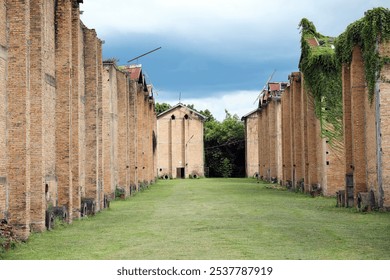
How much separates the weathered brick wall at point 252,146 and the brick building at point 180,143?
19.1 feet

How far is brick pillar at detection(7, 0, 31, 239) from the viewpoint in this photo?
647 inches

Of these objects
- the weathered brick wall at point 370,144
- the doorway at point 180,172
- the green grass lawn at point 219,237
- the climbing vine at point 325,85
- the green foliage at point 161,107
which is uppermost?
the green foliage at point 161,107

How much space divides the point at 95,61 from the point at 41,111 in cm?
999

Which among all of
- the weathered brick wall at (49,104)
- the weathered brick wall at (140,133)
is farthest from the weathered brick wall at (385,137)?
the weathered brick wall at (140,133)

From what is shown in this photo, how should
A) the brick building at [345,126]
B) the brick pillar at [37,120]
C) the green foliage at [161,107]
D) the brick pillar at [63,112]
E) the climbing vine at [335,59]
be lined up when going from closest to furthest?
1. the brick pillar at [37,120]
2. the brick pillar at [63,112]
3. the brick building at [345,126]
4. the climbing vine at [335,59]
5. the green foliage at [161,107]

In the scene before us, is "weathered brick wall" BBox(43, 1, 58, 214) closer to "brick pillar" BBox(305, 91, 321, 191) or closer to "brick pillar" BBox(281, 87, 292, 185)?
"brick pillar" BBox(305, 91, 321, 191)

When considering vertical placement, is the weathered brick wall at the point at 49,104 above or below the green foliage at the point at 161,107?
below

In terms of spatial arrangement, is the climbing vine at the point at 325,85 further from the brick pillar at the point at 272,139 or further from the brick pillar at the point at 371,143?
the brick pillar at the point at 272,139

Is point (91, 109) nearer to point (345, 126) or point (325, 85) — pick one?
point (345, 126)

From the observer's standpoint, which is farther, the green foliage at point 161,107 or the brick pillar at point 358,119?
the green foliage at point 161,107

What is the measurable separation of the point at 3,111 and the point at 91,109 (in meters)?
10.5

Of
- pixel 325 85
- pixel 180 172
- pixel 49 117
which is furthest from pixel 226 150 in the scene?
pixel 49 117

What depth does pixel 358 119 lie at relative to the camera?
25.5 meters

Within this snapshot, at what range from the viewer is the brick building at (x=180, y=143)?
76000 mm
